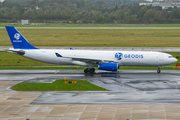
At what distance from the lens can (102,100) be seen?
80.7 feet

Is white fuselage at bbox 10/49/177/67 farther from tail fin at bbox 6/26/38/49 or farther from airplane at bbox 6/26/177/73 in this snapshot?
tail fin at bbox 6/26/38/49

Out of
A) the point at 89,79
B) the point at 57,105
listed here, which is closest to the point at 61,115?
the point at 57,105

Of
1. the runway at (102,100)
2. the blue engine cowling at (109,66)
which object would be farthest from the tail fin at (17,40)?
the blue engine cowling at (109,66)

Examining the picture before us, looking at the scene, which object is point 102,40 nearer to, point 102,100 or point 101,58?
point 101,58

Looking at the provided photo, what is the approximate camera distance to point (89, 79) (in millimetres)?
35219

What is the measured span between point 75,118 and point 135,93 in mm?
9575

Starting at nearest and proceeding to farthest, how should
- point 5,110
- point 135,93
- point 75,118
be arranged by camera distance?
point 75,118
point 5,110
point 135,93

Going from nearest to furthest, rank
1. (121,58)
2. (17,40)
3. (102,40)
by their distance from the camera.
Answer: (121,58)
(17,40)
(102,40)

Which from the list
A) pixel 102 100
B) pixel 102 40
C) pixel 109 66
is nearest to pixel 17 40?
pixel 109 66

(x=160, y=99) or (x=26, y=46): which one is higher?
(x=26, y=46)

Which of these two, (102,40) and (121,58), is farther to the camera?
(102,40)

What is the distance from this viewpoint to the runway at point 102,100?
67.1 ft

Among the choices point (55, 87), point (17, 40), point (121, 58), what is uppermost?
point (17, 40)

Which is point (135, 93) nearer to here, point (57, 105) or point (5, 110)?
point (57, 105)
